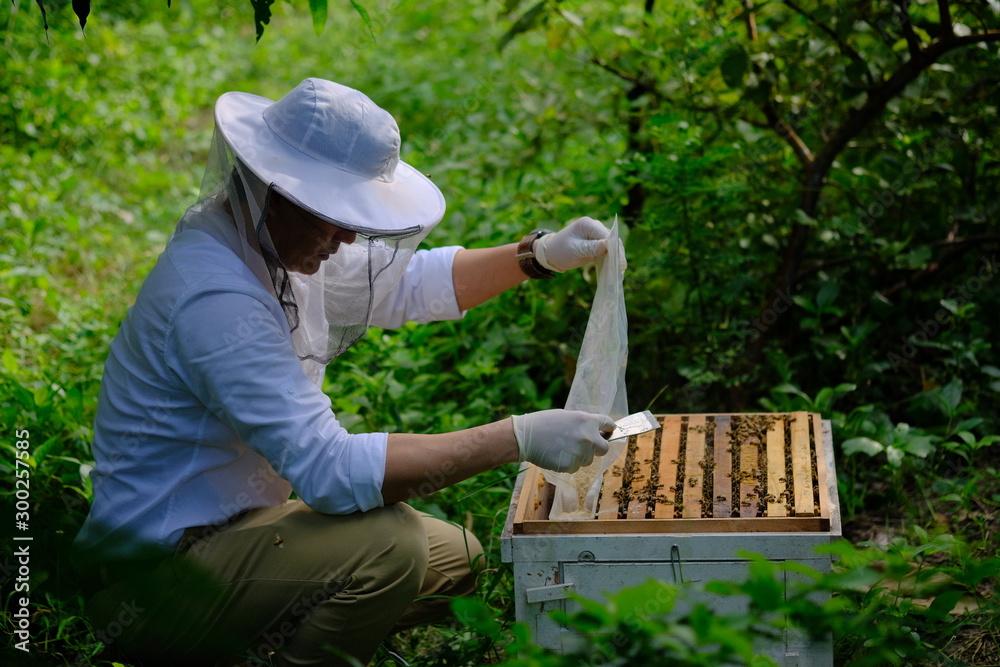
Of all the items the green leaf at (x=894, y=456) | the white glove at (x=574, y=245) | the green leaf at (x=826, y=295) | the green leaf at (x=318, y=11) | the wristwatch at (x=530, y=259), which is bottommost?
the green leaf at (x=894, y=456)

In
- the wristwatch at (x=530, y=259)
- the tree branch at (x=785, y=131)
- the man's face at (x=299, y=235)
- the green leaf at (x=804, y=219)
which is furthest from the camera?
the tree branch at (x=785, y=131)

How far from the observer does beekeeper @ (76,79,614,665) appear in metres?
1.91

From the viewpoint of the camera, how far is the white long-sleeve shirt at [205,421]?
6.21 feet

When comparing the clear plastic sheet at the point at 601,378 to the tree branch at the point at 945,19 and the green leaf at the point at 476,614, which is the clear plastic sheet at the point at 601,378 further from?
the tree branch at the point at 945,19

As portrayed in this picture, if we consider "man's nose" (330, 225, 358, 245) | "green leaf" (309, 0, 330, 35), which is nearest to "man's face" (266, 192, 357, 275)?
"man's nose" (330, 225, 358, 245)

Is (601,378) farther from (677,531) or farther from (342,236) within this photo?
(342,236)

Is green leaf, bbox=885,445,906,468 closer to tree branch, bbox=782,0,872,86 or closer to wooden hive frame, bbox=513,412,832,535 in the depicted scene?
wooden hive frame, bbox=513,412,832,535

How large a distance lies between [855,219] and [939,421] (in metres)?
0.76

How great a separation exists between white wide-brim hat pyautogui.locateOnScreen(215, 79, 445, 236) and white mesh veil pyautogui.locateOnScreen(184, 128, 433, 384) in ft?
0.09

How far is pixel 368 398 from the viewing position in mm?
3260

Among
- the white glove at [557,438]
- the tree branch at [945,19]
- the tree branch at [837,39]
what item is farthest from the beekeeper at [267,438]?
the tree branch at [945,19]

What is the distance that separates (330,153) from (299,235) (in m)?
0.19

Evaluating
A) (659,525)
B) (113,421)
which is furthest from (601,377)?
(113,421)

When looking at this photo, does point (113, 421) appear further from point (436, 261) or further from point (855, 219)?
point (855, 219)
